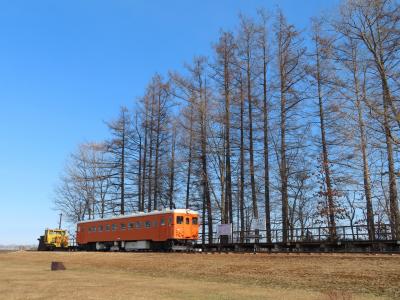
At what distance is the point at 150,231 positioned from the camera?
1387 inches

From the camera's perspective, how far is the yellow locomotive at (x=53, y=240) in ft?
172

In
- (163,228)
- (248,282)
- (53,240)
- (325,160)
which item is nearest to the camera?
(248,282)

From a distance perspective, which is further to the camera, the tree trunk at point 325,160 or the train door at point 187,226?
the train door at point 187,226

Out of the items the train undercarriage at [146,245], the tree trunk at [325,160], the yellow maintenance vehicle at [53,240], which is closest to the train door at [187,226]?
the train undercarriage at [146,245]

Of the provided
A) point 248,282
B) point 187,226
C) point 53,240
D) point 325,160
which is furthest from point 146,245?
point 53,240

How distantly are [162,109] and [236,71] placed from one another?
42.2 feet

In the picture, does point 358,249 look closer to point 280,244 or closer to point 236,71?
point 280,244

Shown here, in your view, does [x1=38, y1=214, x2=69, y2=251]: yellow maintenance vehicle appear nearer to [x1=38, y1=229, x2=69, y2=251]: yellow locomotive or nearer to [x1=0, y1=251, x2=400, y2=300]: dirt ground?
[x1=38, y1=229, x2=69, y2=251]: yellow locomotive

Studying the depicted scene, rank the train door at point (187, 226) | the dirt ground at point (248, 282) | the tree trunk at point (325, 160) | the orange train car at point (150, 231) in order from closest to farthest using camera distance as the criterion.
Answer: the dirt ground at point (248, 282) → the tree trunk at point (325, 160) → the orange train car at point (150, 231) → the train door at point (187, 226)

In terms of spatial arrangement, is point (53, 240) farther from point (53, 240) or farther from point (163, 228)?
point (163, 228)

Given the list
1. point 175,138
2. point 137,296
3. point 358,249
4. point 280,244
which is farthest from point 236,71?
point 137,296

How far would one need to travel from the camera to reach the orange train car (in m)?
33.7

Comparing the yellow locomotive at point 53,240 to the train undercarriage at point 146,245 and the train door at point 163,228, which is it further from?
the train door at point 163,228

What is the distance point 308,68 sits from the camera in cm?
3262
